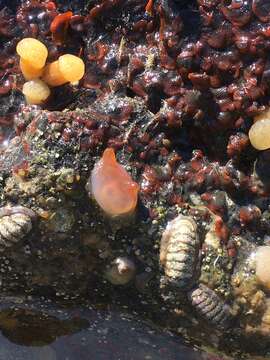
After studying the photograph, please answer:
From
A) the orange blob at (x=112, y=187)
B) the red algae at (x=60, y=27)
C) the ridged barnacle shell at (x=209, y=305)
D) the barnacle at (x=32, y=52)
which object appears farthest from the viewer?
the red algae at (x=60, y=27)

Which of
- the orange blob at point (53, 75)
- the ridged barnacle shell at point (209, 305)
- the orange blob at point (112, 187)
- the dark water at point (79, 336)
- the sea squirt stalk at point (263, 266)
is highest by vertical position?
the orange blob at point (53, 75)

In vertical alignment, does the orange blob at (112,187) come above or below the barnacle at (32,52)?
below

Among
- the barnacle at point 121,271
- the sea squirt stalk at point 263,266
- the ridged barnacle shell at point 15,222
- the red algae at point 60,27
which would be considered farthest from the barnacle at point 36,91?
the sea squirt stalk at point 263,266

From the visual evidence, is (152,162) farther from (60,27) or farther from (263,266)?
(60,27)

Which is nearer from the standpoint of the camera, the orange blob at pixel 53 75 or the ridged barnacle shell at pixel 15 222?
the ridged barnacle shell at pixel 15 222

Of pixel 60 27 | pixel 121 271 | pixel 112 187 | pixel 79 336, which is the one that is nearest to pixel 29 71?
pixel 60 27

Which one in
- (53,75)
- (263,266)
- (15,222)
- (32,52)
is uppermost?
(32,52)

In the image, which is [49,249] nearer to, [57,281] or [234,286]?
[57,281]

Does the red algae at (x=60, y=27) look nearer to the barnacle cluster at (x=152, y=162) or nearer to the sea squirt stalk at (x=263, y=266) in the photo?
the barnacle cluster at (x=152, y=162)
